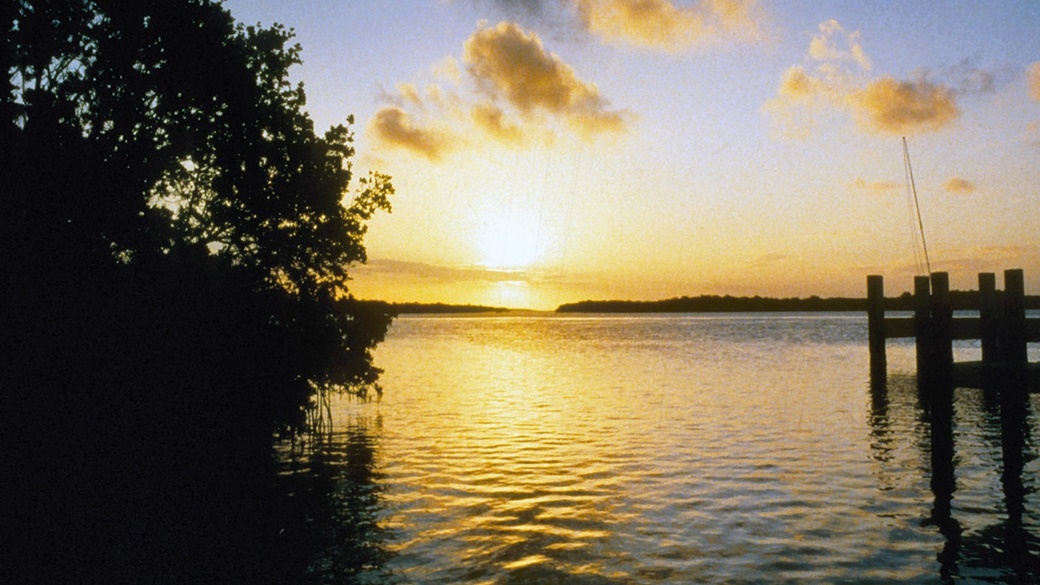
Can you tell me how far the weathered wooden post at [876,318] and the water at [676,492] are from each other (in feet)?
5.25

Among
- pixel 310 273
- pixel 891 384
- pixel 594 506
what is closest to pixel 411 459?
pixel 310 273

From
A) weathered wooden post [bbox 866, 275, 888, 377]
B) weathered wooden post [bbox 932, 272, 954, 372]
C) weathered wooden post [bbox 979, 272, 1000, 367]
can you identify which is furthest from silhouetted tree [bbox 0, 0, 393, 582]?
weathered wooden post [bbox 866, 275, 888, 377]

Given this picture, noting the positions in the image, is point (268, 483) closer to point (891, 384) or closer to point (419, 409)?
point (419, 409)

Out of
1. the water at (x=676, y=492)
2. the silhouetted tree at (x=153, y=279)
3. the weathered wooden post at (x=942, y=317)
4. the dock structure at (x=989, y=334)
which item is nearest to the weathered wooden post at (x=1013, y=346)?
the dock structure at (x=989, y=334)

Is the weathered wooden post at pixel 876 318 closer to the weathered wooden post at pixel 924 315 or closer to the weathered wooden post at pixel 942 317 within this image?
the weathered wooden post at pixel 924 315

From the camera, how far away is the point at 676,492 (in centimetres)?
1712

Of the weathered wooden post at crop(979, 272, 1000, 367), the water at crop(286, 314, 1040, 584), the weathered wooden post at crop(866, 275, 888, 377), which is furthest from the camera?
the weathered wooden post at crop(866, 275, 888, 377)

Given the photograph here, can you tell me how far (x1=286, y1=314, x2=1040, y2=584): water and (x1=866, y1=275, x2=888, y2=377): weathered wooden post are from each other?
1600 mm

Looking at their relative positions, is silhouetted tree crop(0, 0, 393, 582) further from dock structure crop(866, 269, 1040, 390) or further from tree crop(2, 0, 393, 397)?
dock structure crop(866, 269, 1040, 390)

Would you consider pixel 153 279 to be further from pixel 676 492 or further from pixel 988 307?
pixel 988 307

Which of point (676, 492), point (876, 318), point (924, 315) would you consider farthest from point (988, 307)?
point (876, 318)

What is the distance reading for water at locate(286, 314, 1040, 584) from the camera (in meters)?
12.3

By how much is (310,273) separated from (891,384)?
3171cm

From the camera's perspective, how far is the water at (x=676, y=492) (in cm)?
1227
